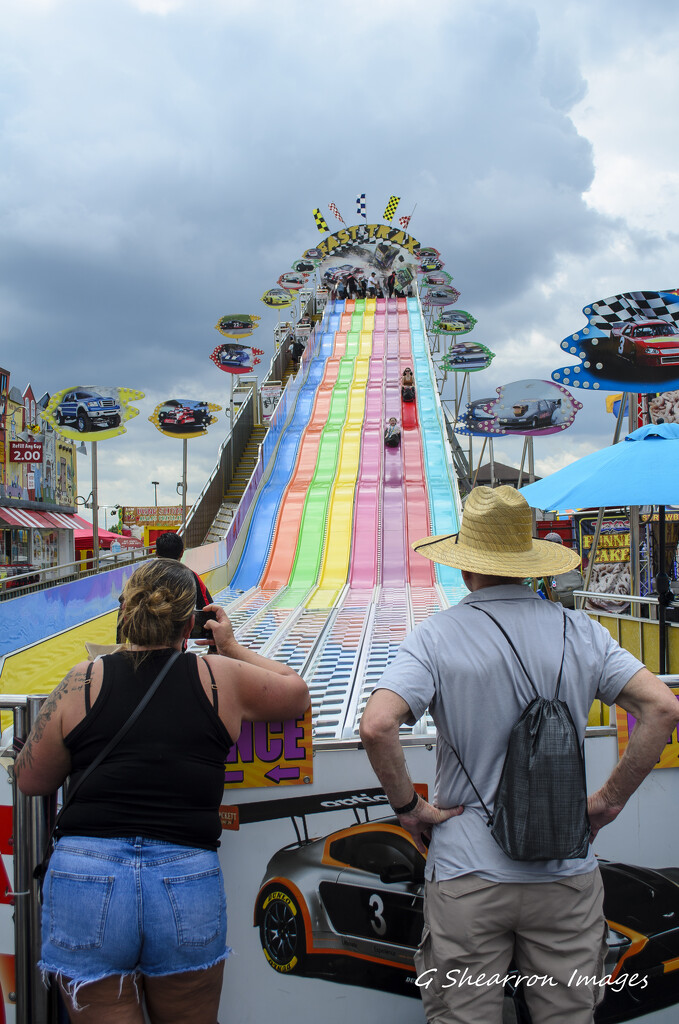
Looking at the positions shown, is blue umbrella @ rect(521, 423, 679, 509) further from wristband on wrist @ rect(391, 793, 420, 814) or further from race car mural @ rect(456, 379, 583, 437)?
race car mural @ rect(456, 379, 583, 437)

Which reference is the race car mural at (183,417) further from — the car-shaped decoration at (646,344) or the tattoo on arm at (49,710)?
the tattoo on arm at (49,710)

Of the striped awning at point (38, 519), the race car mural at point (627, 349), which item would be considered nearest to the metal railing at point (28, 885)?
the race car mural at point (627, 349)

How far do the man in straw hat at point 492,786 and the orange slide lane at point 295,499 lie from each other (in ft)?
34.7

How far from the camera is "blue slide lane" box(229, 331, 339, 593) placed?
13.4 m

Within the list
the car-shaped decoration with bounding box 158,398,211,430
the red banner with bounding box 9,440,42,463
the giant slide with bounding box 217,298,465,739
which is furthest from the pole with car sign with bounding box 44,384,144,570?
the red banner with bounding box 9,440,42,463

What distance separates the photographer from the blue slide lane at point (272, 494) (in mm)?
13422

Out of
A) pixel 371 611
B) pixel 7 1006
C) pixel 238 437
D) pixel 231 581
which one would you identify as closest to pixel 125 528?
pixel 238 437

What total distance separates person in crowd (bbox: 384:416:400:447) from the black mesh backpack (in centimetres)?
1618

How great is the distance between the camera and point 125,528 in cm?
4566

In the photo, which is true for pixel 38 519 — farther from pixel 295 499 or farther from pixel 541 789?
pixel 541 789

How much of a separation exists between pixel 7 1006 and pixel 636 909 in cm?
220

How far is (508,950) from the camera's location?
1.95m

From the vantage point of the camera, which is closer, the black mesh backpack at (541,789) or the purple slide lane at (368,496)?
the black mesh backpack at (541,789)

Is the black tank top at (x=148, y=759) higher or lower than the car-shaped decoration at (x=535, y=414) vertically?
lower
